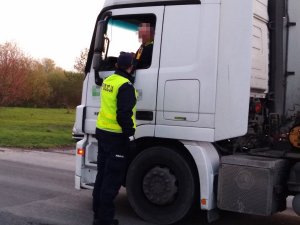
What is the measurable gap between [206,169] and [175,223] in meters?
0.86

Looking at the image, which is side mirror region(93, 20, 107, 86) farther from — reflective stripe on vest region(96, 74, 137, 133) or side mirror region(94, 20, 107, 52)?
reflective stripe on vest region(96, 74, 137, 133)

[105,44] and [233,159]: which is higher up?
[105,44]

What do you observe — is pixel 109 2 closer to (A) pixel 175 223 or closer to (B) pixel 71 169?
(A) pixel 175 223

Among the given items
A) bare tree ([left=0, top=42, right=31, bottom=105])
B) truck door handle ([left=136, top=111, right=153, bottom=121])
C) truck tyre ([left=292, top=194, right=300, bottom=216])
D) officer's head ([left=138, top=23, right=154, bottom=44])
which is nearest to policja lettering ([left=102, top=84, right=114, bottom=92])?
truck door handle ([left=136, top=111, right=153, bottom=121])

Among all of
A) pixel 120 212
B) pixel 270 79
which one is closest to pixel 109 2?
pixel 270 79

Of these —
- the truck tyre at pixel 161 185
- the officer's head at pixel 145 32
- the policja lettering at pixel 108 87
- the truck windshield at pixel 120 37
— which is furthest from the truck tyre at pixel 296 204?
the truck windshield at pixel 120 37

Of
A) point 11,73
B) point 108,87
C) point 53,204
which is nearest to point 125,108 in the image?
point 108,87

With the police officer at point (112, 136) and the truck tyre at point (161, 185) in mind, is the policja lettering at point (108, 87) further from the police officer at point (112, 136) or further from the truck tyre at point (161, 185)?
the truck tyre at point (161, 185)

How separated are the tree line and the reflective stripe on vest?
2077 centimetres

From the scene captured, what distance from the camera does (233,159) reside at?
5.62 meters

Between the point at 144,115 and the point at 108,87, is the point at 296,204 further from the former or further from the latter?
the point at 108,87

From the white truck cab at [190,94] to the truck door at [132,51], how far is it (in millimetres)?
13

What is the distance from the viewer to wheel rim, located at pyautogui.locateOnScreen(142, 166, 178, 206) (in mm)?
5985

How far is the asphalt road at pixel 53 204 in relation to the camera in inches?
252
